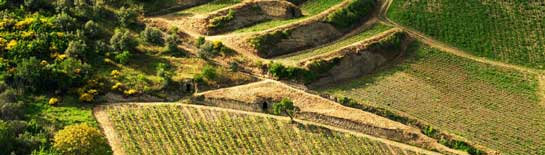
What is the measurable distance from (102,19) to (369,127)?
115 feet

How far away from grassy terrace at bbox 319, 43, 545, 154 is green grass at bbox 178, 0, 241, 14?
18.3 m

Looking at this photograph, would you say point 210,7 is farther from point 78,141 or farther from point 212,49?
point 78,141

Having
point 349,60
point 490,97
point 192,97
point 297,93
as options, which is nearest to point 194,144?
point 192,97

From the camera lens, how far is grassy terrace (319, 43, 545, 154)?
253 feet

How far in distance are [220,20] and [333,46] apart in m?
13.7

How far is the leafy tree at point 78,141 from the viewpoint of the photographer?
65438mm

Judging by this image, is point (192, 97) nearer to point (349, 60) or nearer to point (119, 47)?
point (119, 47)

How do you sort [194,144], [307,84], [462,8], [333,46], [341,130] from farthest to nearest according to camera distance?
[462,8] < [333,46] < [307,84] < [341,130] < [194,144]

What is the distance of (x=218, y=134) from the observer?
73.2 m

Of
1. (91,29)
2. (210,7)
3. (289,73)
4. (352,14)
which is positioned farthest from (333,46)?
(91,29)

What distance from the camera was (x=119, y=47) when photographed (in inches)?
3319

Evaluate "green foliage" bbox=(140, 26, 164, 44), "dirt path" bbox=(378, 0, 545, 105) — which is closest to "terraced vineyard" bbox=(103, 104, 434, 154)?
"green foliage" bbox=(140, 26, 164, 44)

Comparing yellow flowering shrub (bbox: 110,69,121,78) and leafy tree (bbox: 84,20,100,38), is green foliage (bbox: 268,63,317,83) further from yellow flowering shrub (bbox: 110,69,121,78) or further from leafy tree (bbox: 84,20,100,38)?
leafy tree (bbox: 84,20,100,38)

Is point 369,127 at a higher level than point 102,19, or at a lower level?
lower
